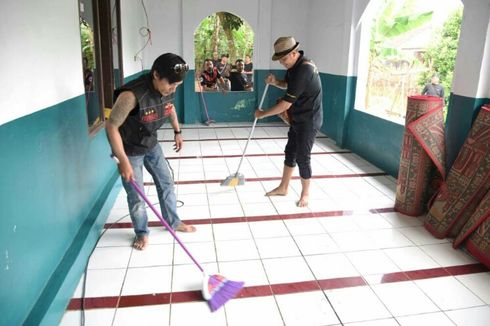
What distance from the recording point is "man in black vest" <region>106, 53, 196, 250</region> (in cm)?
216

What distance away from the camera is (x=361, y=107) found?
5.44 metres

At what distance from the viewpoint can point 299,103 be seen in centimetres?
325

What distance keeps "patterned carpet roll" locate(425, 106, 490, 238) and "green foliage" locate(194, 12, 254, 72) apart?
221 inches

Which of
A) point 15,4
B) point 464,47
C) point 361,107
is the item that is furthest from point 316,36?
point 15,4

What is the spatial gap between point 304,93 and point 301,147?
0.48 metres

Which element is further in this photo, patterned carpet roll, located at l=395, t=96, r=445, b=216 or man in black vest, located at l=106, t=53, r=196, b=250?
patterned carpet roll, located at l=395, t=96, r=445, b=216

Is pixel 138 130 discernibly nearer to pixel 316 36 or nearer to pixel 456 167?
pixel 456 167

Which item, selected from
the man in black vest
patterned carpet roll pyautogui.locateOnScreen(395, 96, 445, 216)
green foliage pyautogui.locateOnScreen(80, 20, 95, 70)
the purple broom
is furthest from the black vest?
patterned carpet roll pyautogui.locateOnScreen(395, 96, 445, 216)

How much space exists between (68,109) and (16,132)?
794 mm

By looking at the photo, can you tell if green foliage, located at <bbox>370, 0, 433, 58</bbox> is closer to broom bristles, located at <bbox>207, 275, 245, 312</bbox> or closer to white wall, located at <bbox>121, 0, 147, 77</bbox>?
white wall, located at <bbox>121, 0, 147, 77</bbox>

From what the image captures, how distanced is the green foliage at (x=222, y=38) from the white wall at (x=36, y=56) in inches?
215

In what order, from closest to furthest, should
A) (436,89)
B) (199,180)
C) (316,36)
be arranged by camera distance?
(199,180) → (436,89) → (316,36)

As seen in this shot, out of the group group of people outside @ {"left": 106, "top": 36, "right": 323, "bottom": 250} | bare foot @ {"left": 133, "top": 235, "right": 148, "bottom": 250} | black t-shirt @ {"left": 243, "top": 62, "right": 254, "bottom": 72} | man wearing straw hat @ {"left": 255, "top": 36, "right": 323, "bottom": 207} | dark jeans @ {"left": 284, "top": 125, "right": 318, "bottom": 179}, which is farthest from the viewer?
black t-shirt @ {"left": 243, "top": 62, "right": 254, "bottom": 72}

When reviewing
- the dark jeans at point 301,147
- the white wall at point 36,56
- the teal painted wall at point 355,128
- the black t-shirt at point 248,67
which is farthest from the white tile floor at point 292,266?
the black t-shirt at point 248,67
